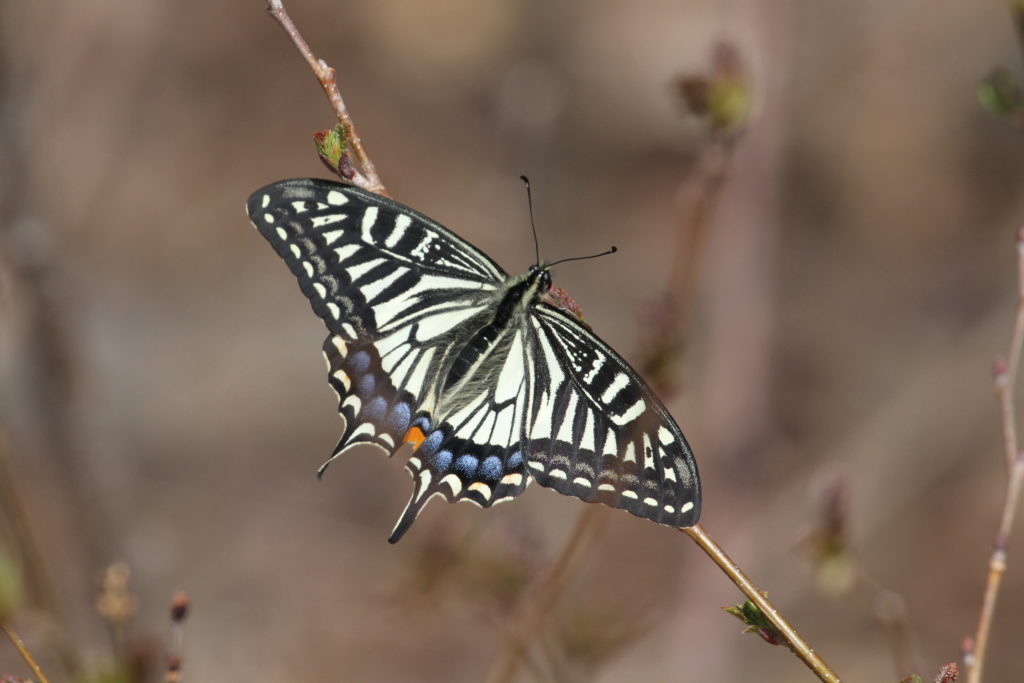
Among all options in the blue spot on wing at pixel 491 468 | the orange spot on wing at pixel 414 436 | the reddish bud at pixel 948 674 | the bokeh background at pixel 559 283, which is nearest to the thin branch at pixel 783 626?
the reddish bud at pixel 948 674

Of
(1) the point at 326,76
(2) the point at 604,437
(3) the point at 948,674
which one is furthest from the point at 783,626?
(1) the point at 326,76

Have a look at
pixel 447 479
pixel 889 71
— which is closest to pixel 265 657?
pixel 447 479

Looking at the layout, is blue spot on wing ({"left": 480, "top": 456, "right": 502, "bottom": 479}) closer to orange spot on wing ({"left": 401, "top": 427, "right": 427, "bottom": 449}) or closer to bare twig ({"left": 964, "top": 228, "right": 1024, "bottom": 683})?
orange spot on wing ({"left": 401, "top": 427, "right": 427, "bottom": 449})

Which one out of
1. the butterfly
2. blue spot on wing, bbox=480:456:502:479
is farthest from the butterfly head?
blue spot on wing, bbox=480:456:502:479

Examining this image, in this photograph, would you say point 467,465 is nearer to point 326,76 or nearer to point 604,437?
point 604,437

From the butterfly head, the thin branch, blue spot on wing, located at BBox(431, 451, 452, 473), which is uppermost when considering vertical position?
the butterfly head

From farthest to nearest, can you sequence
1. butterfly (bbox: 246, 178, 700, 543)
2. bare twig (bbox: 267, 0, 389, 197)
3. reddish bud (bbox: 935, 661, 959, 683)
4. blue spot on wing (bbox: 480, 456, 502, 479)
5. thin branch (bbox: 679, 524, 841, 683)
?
1. blue spot on wing (bbox: 480, 456, 502, 479)
2. butterfly (bbox: 246, 178, 700, 543)
3. bare twig (bbox: 267, 0, 389, 197)
4. thin branch (bbox: 679, 524, 841, 683)
5. reddish bud (bbox: 935, 661, 959, 683)

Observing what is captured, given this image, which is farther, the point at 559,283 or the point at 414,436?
the point at 559,283
